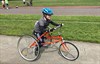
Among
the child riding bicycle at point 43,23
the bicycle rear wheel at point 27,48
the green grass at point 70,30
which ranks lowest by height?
the green grass at point 70,30

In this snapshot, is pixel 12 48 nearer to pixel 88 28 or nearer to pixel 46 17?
pixel 46 17

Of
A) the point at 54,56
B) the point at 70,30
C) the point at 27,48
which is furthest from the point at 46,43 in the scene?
the point at 70,30

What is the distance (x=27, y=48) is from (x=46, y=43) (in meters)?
0.63

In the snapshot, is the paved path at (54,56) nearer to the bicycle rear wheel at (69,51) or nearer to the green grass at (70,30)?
the bicycle rear wheel at (69,51)

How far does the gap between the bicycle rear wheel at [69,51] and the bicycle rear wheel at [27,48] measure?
762 mm

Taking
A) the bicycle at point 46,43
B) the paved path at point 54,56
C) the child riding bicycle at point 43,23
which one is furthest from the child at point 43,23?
the paved path at point 54,56

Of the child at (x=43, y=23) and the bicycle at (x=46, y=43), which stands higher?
the child at (x=43, y=23)

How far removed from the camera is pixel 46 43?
7.25 m

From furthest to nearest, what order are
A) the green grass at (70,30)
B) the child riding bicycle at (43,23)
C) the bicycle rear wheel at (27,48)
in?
the green grass at (70,30) < the bicycle rear wheel at (27,48) < the child riding bicycle at (43,23)

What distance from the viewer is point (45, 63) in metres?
6.85

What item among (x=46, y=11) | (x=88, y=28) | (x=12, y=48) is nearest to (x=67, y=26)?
(x=88, y=28)

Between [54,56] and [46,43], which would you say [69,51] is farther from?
[46,43]

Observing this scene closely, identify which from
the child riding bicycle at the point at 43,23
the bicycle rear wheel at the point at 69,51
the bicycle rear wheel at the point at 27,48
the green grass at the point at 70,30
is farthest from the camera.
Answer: the green grass at the point at 70,30

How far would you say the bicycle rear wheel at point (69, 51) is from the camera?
686 centimetres
